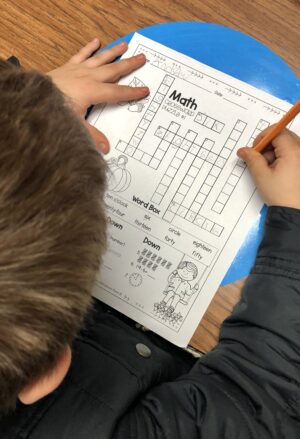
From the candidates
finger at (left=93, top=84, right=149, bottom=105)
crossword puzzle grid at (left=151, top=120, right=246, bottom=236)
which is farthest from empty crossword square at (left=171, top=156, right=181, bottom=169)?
finger at (left=93, top=84, right=149, bottom=105)

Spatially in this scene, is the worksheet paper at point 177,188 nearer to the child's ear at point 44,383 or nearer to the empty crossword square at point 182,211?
the empty crossword square at point 182,211

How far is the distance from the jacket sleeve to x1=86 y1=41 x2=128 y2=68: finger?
0.30 metres

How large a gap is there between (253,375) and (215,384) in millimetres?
45

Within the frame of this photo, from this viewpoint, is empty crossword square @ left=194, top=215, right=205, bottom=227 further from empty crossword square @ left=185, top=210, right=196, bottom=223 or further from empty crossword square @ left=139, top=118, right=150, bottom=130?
empty crossword square @ left=139, top=118, right=150, bottom=130

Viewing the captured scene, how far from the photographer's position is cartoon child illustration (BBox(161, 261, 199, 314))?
60cm

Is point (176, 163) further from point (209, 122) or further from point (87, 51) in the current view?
point (87, 51)

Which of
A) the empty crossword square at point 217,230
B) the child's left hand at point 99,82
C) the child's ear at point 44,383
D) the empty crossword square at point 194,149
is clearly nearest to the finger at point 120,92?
the child's left hand at point 99,82

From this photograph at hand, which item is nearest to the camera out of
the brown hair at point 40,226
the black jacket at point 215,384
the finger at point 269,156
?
the brown hair at point 40,226

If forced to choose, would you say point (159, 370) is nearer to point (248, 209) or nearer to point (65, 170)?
point (248, 209)

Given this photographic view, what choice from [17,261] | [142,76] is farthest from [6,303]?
[142,76]

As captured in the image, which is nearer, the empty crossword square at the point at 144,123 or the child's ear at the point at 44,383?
the child's ear at the point at 44,383

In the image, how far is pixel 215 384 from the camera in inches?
21.6

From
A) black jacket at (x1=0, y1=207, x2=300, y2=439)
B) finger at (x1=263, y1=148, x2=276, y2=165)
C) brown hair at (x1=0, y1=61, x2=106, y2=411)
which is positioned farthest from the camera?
finger at (x1=263, y1=148, x2=276, y2=165)

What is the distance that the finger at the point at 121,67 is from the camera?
65 cm
